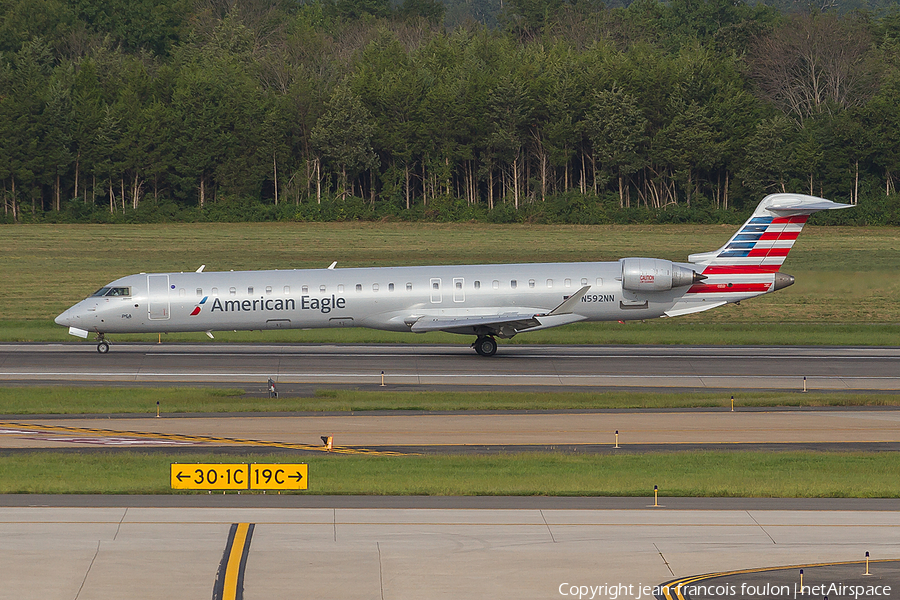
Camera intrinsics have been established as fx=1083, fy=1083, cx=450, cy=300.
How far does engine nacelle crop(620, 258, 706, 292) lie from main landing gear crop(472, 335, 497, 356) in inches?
226

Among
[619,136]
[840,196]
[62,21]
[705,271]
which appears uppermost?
[62,21]

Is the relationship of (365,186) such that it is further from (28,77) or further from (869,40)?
(869,40)

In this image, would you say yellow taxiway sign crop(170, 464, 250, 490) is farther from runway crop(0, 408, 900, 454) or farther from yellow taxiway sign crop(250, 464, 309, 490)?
runway crop(0, 408, 900, 454)

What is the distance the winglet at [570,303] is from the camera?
4234 centimetres

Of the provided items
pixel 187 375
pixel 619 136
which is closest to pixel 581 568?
pixel 187 375

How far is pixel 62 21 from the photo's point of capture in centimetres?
14062

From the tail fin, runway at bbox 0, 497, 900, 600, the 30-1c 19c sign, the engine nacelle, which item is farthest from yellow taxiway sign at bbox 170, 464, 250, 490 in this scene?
the tail fin

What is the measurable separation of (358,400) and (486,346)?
10710 mm

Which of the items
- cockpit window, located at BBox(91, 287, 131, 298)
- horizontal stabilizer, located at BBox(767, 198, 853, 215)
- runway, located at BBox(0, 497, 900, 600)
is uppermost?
horizontal stabilizer, located at BBox(767, 198, 853, 215)

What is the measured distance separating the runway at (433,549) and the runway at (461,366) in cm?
1549

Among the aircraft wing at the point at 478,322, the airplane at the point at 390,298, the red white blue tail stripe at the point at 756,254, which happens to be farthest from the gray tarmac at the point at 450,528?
the red white blue tail stripe at the point at 756,254

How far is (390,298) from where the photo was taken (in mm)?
43156

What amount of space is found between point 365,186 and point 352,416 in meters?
83.2

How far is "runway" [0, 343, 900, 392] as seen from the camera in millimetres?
37844
